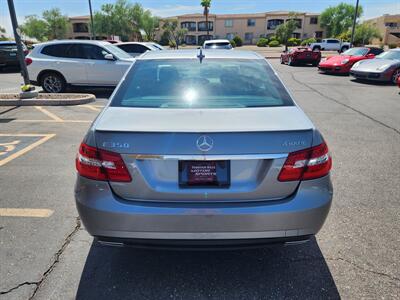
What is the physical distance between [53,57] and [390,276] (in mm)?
10847

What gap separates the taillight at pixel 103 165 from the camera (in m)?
2.12

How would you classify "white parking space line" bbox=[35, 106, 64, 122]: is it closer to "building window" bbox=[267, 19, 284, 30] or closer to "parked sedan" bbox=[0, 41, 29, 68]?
"parked sedan" bbox=[0, 41, 29, 68]

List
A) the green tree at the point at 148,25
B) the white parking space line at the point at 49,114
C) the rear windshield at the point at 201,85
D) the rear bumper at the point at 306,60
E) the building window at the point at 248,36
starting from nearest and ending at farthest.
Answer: the rear windshield at the point at 201,85 → the white parking space line at the point at 49,114 → the rear bumper at the point at 306,60 → the green tree at the point at 148,25 → the building window at the point at 248,36

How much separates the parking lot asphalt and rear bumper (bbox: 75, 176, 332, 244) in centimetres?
55

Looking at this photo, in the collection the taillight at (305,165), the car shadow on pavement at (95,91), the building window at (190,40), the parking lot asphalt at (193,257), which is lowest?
the building window at (190,40)

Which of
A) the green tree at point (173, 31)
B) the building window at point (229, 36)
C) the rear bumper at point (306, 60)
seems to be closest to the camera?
the rear bumper at point (306, 60)

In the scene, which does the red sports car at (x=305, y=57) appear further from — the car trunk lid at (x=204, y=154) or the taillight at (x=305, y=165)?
the car trunk lid at (x=204, y=154)

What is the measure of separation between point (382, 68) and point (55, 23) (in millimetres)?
81097

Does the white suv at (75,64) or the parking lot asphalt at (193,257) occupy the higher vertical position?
the white suv at (75,64)

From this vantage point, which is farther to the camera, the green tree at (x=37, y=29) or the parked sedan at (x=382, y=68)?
the green tree at (x=37, y=29)

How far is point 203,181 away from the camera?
6.95ft

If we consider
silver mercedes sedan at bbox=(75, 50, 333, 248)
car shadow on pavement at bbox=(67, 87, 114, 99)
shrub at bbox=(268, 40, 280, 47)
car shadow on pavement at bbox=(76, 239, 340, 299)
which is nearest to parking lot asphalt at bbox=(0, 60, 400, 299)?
car shadow on pavement at bbox=(76, 239, 340, 299)

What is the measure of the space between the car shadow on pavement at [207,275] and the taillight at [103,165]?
0.90m

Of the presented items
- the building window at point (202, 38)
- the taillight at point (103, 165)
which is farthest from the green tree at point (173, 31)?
the taillight at point (103, 165)
